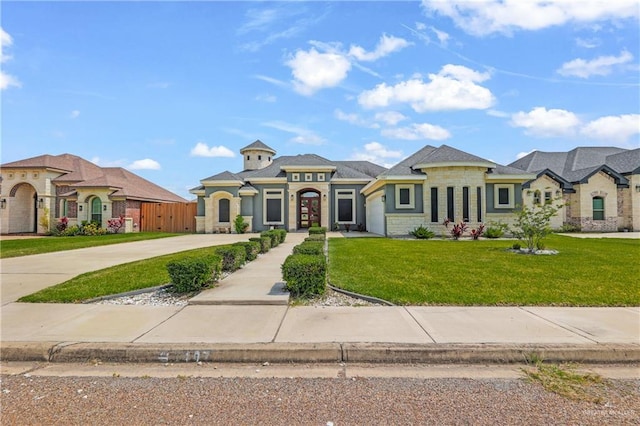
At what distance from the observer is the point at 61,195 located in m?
27.2

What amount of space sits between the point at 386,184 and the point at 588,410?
17.1 meters

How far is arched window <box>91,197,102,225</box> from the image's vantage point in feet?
84.8

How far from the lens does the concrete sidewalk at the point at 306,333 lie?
3.85 m

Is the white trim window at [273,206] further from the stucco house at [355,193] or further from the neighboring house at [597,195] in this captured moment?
the neighboring house at [597,195]

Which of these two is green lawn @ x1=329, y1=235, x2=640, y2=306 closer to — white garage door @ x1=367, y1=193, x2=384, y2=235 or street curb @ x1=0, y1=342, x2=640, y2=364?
street curb @ x1=0, y1=342, x2=640, y2=364

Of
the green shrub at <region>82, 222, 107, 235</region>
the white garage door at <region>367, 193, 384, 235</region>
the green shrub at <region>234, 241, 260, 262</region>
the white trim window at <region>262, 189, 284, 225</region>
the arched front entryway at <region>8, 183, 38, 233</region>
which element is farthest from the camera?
the arched front entryway at <region>8, 183, 38, 233</region>

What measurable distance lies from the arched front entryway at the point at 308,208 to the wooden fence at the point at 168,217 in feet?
27.2

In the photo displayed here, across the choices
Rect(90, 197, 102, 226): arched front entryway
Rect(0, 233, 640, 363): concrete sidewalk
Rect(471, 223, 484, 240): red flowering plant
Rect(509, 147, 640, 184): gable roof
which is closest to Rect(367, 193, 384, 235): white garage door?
Rect(471, 223, 484, 240): red flowering plant

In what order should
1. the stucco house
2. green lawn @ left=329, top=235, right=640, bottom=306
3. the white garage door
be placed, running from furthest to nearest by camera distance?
the stucco house
the white garage door
green lawn @ left=329, top=235, right=640, bottom=306

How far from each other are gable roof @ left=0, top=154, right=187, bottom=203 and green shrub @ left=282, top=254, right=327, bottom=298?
78.3 ft

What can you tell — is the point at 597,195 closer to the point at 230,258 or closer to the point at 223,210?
the point at 223,210

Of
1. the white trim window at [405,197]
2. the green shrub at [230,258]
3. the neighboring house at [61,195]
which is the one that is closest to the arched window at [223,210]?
the neighboring house at [61,195]

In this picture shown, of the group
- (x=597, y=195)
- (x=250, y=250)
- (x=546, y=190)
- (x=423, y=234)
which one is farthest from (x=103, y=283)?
(x=597, y=195)

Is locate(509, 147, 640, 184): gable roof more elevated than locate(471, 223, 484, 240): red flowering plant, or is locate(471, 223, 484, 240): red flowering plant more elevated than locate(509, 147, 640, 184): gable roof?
locate(509, 147, 640, 184): gable roof
